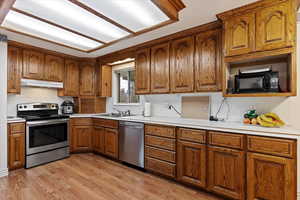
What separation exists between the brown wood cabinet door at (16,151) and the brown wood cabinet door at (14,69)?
0.86 metres

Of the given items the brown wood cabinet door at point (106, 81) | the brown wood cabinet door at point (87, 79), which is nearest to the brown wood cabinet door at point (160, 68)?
the brown wood cabinet door at point (106, 81)

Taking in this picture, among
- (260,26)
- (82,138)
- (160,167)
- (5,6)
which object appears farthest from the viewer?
(82,138)

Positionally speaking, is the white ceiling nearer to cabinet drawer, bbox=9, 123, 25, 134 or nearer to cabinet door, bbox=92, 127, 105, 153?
cabinet drawer, bbox=9, 123, 25, 134

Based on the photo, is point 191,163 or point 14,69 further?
point 14,69

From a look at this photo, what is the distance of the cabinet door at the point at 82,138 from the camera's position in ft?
12.3

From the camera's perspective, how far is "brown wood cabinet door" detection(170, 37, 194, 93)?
8.65 ft

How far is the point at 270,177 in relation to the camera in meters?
1.70

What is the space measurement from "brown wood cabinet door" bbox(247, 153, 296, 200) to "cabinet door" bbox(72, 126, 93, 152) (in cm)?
324

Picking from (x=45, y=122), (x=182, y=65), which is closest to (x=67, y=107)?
(x=45, y=122)

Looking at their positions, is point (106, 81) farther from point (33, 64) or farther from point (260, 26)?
point (260, 26)

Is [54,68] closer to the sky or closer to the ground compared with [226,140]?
closer to the sky

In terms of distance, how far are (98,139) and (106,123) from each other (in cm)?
49

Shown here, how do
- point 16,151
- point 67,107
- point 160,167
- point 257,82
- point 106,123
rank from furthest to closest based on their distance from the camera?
1. point 67,107
2. point 106,123
3. point 16,151
4. point 160,167
5. point 257,82

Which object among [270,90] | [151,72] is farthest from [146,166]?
[270,90]
